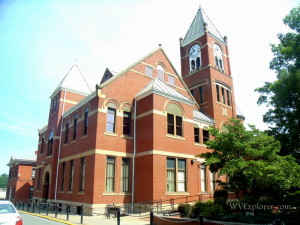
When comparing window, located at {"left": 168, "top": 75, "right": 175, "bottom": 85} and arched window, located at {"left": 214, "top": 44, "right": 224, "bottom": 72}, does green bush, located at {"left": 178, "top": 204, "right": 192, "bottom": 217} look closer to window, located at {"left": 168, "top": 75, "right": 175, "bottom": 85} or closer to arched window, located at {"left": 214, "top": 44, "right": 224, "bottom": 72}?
window, located at {"left": 168, "top": 75, "right": 175, "bottom": 85}

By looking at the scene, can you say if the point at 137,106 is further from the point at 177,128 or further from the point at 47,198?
the point at 47,198

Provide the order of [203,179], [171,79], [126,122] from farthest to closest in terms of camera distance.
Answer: [171,79], [203,179], [126,122]

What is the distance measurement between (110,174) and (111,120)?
4.68 meters

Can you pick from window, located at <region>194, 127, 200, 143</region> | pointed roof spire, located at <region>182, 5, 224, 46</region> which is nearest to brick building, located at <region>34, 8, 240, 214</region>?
window, located at <region>194, 127, 200, 143</region>

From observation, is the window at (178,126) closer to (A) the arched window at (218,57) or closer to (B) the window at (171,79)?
(B) the window at (171,79)

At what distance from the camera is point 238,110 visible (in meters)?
35.7

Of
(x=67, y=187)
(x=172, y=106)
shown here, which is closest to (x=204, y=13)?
(x=172, y=106)

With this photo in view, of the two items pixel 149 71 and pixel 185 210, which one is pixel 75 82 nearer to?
pixel 149 71

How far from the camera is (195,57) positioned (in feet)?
112

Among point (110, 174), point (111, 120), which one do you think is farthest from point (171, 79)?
point (110, 174)

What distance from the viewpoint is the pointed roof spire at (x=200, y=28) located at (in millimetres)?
33656

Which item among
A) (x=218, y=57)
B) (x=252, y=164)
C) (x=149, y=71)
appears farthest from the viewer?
(x=218, y=57)

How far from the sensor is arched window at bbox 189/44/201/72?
1320 inches

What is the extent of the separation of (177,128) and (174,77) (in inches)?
310
